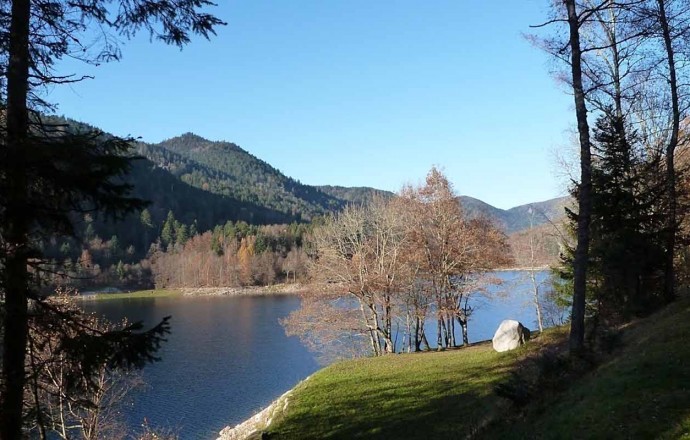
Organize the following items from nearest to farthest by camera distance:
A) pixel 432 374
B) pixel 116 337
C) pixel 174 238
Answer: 1. pixel 116 337
2. pixel 432 374
3. pixel 174 238

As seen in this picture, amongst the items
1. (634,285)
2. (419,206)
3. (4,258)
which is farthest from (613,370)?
(419,206)

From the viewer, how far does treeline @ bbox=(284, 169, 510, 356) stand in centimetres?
2512

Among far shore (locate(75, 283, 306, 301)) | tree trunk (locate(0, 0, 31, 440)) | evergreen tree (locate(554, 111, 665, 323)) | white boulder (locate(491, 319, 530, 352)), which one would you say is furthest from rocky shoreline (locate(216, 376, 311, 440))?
far shore (locate(75, 283, 306, 301))

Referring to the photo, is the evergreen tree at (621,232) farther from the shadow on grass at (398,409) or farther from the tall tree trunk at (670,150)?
the shadow on grass at (398,409)

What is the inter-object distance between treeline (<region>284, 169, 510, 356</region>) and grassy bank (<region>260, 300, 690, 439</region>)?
4.01m

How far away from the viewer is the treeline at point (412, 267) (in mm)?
25125

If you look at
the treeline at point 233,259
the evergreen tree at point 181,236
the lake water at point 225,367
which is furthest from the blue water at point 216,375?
the evergreen tree at point 181,236

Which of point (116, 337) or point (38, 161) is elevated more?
point (38, 161)

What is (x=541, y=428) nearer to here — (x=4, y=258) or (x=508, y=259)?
(x=4, y=258)

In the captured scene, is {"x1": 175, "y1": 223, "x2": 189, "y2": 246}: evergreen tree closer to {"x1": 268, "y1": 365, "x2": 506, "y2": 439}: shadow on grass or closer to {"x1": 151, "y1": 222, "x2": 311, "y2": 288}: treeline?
{"x1": 151, "y1": 222, "x2": 311, "y2": 288}: treeline

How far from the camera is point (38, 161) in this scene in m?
5.25

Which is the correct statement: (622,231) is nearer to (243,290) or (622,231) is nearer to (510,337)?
(510,337)

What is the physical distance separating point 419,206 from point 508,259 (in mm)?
5756

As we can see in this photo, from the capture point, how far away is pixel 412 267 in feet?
85.3
